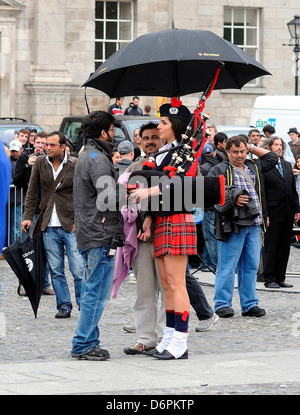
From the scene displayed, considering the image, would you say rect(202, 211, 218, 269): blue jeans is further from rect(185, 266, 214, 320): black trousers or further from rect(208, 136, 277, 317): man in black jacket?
rect(185, 266, 214, 320): black trousers

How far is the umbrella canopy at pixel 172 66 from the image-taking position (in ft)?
29.2

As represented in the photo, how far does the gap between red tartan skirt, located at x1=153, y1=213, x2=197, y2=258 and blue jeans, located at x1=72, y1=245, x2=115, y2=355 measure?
42 cm

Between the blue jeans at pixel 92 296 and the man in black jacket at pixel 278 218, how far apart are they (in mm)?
5355

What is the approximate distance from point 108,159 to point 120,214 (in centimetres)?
45

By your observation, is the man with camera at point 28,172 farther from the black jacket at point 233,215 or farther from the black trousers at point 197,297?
the black trousers at point 197,297

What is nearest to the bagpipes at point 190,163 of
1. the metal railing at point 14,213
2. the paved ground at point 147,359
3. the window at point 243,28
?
the paved ground at point 147,359

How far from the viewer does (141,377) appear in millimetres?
7582

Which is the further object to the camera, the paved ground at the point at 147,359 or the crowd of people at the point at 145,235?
Answer: the crowd of people at the point at 145,235

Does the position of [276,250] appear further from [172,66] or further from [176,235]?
[176,235]

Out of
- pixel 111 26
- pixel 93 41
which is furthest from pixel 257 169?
pixel 111 26

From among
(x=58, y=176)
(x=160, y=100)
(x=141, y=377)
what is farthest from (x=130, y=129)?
(x=141, y=377)

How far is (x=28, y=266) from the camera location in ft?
35.4

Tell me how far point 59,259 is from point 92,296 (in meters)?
2.69

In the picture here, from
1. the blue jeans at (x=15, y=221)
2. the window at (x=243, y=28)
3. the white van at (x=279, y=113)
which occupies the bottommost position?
the blue jeans at (x=15, y=221)
